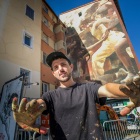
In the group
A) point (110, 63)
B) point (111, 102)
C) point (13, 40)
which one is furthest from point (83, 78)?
point (13, 40)

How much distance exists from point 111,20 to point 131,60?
6054 millimetres

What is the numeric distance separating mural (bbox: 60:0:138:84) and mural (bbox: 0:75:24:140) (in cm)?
861

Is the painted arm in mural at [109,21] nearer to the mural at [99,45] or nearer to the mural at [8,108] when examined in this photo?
the mural at [99,45]

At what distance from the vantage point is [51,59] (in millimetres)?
1823

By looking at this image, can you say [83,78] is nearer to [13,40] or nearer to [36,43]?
[36,43]

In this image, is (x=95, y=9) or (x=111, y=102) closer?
(x=111, y=102)

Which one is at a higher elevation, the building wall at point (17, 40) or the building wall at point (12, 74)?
the building wall at point (17, 40)

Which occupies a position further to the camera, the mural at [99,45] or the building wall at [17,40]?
the mural at [99,45]

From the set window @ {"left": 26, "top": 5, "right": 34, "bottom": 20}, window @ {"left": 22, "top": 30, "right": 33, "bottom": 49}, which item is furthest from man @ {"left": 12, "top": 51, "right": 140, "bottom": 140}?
window @ {"left": 26, "top": 5, "right": 34, "bottom": 20}

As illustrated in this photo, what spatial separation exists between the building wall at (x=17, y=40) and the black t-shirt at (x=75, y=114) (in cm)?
576

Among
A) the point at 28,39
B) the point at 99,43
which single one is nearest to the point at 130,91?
the point at 28,39

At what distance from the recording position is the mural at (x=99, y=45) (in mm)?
11008

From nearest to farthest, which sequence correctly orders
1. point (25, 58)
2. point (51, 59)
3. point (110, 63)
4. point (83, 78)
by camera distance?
point (51, 59)
point (25, 58)
point (110, 63)
point (83, 78)

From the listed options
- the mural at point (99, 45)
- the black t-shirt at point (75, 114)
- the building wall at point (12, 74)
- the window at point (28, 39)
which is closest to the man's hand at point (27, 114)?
the black t-shirt at point (75, 114)
